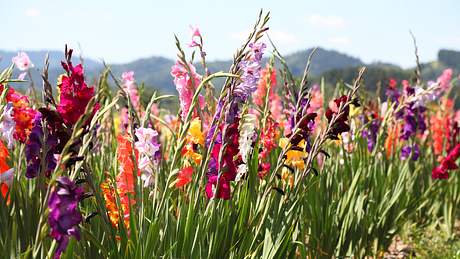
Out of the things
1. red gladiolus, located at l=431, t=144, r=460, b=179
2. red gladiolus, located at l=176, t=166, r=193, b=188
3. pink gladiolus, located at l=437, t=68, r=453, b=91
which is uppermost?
red gladiolus, located at l=176, t=166, r=193, b=188

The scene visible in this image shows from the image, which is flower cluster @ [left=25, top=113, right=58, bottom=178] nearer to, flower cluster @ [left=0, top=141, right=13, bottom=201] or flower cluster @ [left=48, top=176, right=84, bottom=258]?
flower cluster @ [left=0, top=141, right=13, bottom=201]

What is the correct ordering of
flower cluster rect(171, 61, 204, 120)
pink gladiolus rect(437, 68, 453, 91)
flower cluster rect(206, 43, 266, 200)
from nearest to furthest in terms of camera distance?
flower cluster rect(206, 43, 266, 200) < flower cluster rect(171, 61, 204, 120) < pink gladiolus rect(437, 68, 453, 91)

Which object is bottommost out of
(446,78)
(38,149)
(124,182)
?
(446,78)

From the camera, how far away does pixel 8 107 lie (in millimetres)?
2357

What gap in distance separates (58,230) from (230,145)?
0.90m

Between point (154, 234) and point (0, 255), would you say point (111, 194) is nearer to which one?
point (154, 234)

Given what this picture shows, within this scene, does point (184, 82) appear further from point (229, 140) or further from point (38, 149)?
point (38, 149)

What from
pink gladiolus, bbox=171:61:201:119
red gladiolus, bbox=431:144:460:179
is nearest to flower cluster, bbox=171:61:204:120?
pink gladiolus, bbox=171:61:201:119

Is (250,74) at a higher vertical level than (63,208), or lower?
higher

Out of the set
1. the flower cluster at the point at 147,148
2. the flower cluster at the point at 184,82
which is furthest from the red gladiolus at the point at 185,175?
the flower cluster at the point at 184,82

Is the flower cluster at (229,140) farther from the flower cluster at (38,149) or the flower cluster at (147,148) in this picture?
the flower cluster at (38,149)

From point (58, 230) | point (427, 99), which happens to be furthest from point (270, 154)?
point (427, 99)

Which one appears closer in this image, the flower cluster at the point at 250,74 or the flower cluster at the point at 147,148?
the flower cluster at the point at 147,148

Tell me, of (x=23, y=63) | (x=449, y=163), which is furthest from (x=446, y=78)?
(x=23, y=63)
